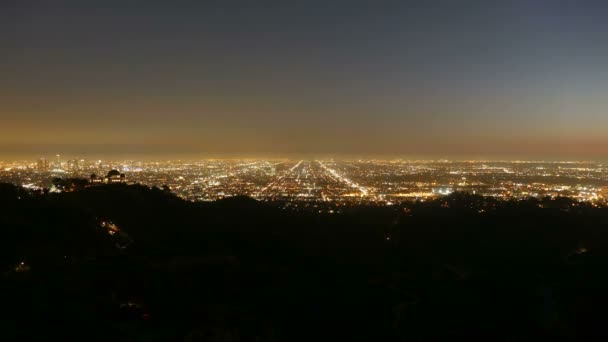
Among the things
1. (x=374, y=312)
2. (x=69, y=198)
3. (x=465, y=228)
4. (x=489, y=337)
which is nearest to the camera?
(x=489, y=337)

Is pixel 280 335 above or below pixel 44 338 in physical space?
below

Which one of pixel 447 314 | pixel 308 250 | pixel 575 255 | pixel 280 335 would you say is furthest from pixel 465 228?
pixel 280 335

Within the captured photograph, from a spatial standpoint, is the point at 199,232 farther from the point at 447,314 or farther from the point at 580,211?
the point at 580,211

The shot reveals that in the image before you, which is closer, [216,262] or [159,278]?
[159,278]

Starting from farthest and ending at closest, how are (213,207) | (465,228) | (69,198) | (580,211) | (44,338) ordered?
1. (580,211)
2. (213,207)
3. (465,228)
4. (69,198)
5. (44,338)

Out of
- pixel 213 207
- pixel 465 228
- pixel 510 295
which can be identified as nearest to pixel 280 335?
pixel 510 295

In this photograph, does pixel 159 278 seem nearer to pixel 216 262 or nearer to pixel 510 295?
pixel 216 262
